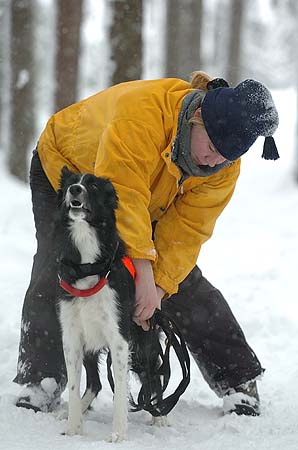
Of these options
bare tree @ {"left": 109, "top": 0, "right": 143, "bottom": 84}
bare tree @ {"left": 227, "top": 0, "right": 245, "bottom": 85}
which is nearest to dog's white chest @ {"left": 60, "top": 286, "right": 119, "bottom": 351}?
bare tree @ {"left": 109, "top": 0, "right": 143, "bottom": 84}

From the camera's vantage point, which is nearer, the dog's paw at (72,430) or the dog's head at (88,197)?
the dog's head at (88,197)

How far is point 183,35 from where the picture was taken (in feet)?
58.5

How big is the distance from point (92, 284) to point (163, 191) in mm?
703

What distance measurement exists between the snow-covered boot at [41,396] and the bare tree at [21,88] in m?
10.3

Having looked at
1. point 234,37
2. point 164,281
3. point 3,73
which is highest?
point 164,281

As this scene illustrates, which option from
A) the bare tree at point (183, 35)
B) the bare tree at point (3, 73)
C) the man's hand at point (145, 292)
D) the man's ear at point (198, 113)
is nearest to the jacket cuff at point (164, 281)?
the man's hand at point (145, 292)

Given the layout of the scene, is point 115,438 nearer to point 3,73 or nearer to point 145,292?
point 145,292

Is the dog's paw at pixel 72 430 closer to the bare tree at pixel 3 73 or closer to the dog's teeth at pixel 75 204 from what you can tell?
the dog's teeth at pixel 75 204

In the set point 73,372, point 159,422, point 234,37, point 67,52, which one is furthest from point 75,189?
point 234,37

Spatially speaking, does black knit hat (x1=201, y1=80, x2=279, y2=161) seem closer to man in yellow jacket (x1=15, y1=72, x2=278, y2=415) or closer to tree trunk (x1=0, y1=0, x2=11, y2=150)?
man in yellow jacket (x1=15, y1=72, x2=278, y2=415)

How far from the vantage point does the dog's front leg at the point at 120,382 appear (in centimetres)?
356

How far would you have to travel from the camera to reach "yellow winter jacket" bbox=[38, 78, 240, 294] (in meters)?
3.48

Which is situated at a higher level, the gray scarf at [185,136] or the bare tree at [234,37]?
the gray scarf at [185,136]

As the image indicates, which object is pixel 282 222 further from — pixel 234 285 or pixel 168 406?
pixel 168 406
